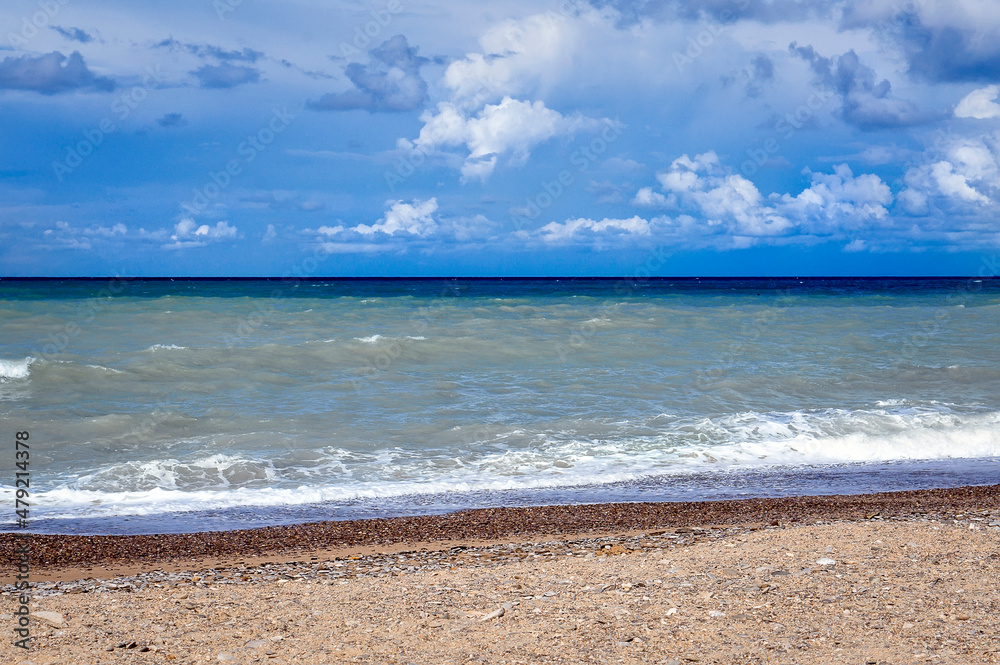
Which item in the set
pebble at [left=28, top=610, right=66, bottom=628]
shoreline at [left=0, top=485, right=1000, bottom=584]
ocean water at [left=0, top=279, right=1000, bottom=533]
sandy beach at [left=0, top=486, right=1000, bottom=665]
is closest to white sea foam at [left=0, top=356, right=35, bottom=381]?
ocean water at [left=0, top=279, right=1000, bottom=533]

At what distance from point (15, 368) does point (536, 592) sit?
1619 cm

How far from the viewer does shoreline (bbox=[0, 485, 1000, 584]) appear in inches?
259

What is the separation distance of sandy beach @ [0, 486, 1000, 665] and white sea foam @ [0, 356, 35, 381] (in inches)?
435

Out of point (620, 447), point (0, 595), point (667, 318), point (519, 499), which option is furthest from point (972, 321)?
point (0, 595)

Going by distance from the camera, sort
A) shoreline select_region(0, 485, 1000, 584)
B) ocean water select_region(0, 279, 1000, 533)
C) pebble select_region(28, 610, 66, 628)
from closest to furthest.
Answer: pebble select_region(28, 610, 66, 628), shoreline select_region(0, 485, 1000, 584), ocean water select_region(0, 279, 1000, 533)

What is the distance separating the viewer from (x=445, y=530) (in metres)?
7.38

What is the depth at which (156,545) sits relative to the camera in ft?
22.9

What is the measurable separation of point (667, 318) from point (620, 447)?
2244 cm

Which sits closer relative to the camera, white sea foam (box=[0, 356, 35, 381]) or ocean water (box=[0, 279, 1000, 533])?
ocean water (box=[0, 279, 1000, 533])

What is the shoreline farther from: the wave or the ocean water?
the wave

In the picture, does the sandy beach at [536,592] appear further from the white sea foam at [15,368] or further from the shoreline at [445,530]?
the white sea foam at [15,368]

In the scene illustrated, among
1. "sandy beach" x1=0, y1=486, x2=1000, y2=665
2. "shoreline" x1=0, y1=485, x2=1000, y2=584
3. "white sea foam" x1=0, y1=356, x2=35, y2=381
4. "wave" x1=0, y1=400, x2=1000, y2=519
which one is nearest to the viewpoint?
"sandy beach" x1=0, y1=486, x2=1000, y2=665

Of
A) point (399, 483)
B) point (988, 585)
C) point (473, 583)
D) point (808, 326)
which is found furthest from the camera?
point (808, 326)

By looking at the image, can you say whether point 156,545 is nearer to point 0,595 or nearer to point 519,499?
point 0,595
